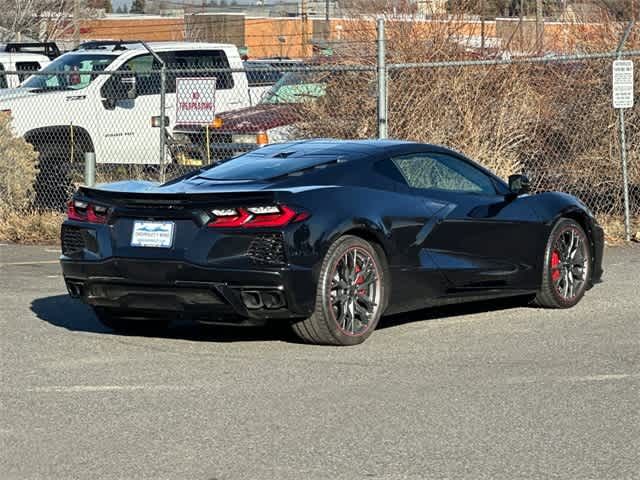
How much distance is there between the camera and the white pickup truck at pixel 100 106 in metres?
18.8

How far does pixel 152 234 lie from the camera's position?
8.70 m

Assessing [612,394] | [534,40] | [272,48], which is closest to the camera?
[612,394]

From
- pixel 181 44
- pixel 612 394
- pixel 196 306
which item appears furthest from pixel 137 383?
pixel 181 44

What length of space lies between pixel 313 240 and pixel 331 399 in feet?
4.86

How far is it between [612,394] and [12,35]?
129 ft

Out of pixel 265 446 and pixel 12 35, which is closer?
pixel 265 446

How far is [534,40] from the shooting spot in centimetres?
1862

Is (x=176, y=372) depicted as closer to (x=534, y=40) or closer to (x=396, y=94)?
(x=396, y=94)

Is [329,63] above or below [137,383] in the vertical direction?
above

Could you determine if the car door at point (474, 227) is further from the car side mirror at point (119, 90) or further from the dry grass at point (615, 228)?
the car side mirror at point (119, 90)

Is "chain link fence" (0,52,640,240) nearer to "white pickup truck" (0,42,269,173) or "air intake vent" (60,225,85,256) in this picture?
"white pickup truck" (0,42,269,173)

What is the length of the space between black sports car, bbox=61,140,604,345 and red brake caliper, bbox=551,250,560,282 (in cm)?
2

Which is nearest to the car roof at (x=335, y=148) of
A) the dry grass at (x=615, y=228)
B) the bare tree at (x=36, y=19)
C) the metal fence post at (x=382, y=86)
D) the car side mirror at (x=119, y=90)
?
the metal fence post at (x=382, y=86)

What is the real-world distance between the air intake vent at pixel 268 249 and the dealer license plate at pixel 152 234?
546mm
